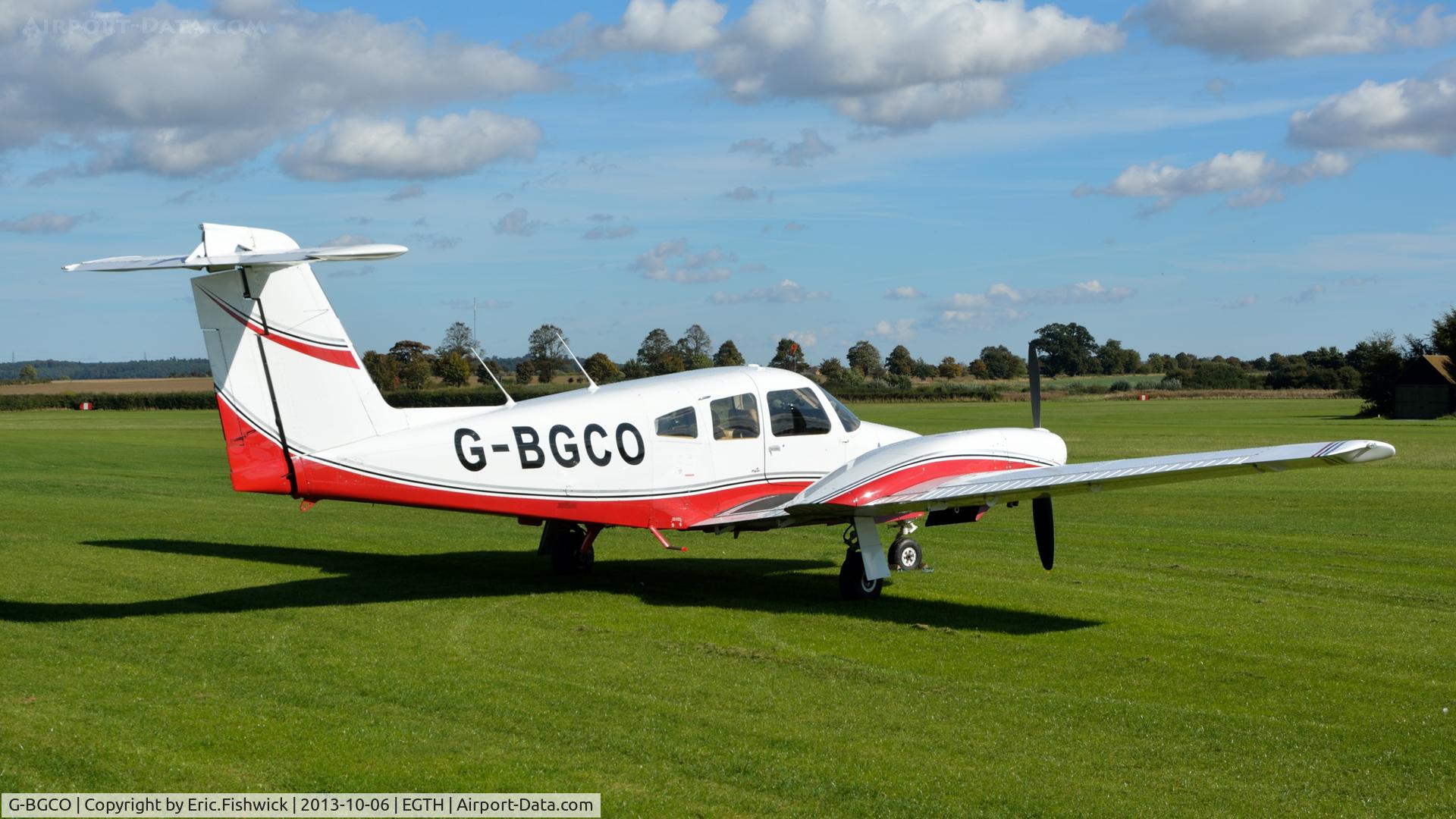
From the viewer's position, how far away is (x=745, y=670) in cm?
944

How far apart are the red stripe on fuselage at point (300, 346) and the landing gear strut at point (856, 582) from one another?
5161 mm

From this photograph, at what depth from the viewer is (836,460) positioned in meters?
13.6

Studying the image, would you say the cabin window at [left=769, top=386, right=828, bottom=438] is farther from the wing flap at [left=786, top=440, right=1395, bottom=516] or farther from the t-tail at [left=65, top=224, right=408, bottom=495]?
the t-tail at [left=65, top=224, right=408, bottom=495]

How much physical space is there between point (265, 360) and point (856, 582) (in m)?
5.99

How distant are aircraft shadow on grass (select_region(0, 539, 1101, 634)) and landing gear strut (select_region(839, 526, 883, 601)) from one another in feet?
0.33

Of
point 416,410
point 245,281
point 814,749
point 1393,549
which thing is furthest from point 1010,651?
point 1393,549

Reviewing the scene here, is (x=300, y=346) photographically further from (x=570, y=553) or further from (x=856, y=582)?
(x=856, y=582)

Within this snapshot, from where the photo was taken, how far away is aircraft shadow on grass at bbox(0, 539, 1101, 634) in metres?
11.7

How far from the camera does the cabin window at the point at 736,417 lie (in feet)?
42.2

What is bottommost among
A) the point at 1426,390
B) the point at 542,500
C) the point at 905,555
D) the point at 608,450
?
the point at 1426,390

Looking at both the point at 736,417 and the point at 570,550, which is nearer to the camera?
the point at 736,417

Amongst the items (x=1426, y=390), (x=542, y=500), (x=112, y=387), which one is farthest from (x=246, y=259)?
(x=112, y=387)

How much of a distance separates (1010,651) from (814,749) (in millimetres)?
3331

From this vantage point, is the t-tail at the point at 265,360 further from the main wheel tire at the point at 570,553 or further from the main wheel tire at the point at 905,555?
the main wheel tire at the point at 905,555
